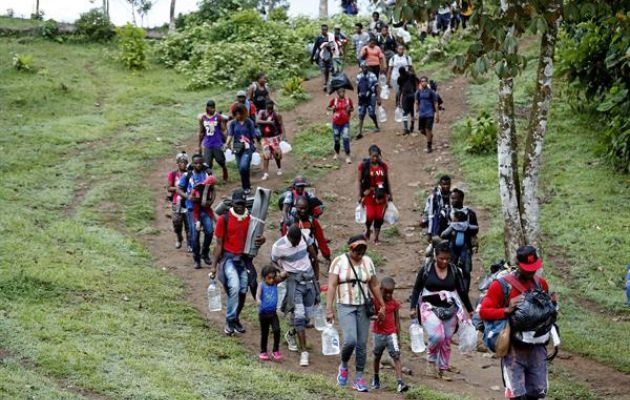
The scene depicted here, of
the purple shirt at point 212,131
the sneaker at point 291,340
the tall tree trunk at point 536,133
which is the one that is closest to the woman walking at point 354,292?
the sneaker at point 291,340

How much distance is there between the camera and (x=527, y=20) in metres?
10.7

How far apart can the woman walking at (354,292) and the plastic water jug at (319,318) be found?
5.62 feet

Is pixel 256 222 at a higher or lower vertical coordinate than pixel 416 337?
higher

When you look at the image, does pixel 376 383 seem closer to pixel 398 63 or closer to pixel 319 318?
pixel 319 318

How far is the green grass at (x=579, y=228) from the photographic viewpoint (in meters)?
12.9

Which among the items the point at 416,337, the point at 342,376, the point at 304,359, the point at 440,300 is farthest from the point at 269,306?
the point at 440,300

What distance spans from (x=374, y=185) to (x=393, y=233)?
1.77 m

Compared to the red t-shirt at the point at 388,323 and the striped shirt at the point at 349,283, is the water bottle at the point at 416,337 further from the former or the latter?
the striped shirt at the point at 349,283

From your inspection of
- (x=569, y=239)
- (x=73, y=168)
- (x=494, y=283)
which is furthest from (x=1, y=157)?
(x=494, y=283)

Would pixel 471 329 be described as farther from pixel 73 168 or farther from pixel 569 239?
pixel 73 168

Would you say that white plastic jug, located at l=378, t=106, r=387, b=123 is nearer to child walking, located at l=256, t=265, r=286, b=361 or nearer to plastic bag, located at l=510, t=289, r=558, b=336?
child walking, located at l=256, t=265, r=286, b=361

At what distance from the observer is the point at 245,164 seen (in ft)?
59.9

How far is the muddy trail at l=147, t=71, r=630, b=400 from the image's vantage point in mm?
11211

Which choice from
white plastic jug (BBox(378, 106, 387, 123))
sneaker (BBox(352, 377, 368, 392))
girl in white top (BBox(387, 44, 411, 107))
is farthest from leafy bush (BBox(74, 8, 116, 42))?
sneaker (BBox(352, 377, 368, 392))
